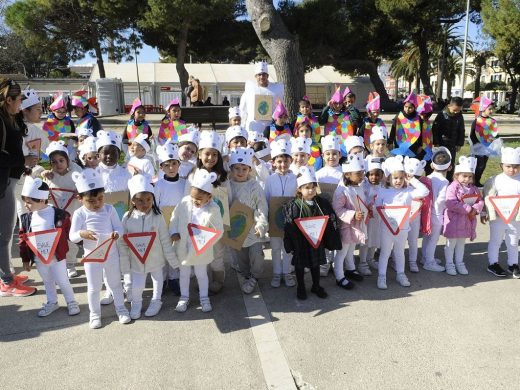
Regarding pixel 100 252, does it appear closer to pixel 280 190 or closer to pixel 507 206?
pixel 280 190

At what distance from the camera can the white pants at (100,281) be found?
12.0ft

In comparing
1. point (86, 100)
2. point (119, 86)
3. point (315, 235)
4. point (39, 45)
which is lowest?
point (315, 235)

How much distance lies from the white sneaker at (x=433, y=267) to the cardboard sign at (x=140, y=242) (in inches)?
121

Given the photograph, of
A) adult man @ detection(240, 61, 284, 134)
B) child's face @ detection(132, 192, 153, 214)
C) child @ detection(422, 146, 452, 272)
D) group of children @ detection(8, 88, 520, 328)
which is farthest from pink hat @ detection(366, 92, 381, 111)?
child's face @ detection(132, 192, 153, 214)

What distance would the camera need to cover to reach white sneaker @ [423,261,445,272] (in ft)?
15.8

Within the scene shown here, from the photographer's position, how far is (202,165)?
14.3ft

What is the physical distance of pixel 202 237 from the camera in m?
3.85

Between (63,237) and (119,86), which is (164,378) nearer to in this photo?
(63,237)

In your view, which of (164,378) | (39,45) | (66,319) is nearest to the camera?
(164,378)

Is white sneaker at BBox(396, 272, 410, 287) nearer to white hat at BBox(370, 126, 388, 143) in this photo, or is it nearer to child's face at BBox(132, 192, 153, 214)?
white hat at BBox(370, 126, 388, 143)

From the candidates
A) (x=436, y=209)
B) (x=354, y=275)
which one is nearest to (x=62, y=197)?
(x=354, y=275)

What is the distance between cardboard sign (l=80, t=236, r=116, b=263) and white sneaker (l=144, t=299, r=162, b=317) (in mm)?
A: 620

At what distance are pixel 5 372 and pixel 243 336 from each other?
1749mm

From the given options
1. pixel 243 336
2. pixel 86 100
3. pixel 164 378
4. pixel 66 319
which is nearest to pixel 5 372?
pixel 66 319
